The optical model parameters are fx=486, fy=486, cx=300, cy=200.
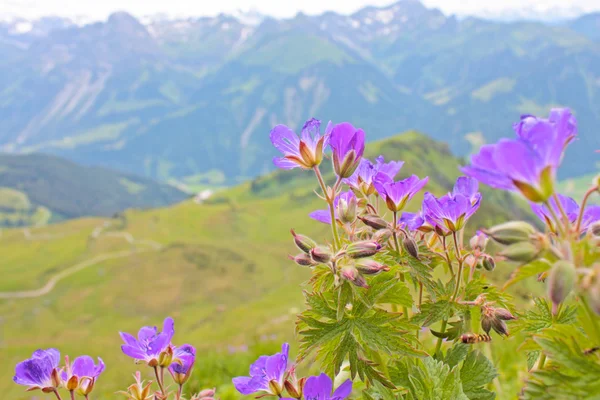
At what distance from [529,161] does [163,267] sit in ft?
279

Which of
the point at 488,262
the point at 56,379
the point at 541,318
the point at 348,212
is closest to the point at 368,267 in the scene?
the point at 348,212

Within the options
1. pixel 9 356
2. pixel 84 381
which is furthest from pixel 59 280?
pixel 84 381

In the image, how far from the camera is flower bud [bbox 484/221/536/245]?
1252mm

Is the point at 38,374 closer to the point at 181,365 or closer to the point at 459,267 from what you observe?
the point at 181,365

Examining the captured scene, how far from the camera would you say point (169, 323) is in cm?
221

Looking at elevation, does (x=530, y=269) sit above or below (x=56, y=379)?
above

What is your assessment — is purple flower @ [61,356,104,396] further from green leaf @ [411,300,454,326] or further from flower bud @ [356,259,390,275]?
green leaf @ [411,300,454,326]

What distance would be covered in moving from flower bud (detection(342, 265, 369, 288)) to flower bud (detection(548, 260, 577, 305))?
641 millimetres

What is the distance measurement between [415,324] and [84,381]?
142 centimetres

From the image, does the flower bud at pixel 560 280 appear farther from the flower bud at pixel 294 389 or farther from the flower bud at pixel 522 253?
the flower bud at pixel 294 389

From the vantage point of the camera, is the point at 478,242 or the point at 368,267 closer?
the point at 368,267

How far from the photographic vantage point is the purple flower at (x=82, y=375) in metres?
2.06

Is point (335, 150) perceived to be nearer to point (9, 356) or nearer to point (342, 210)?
point (342, 210)

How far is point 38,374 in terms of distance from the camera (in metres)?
2.09
